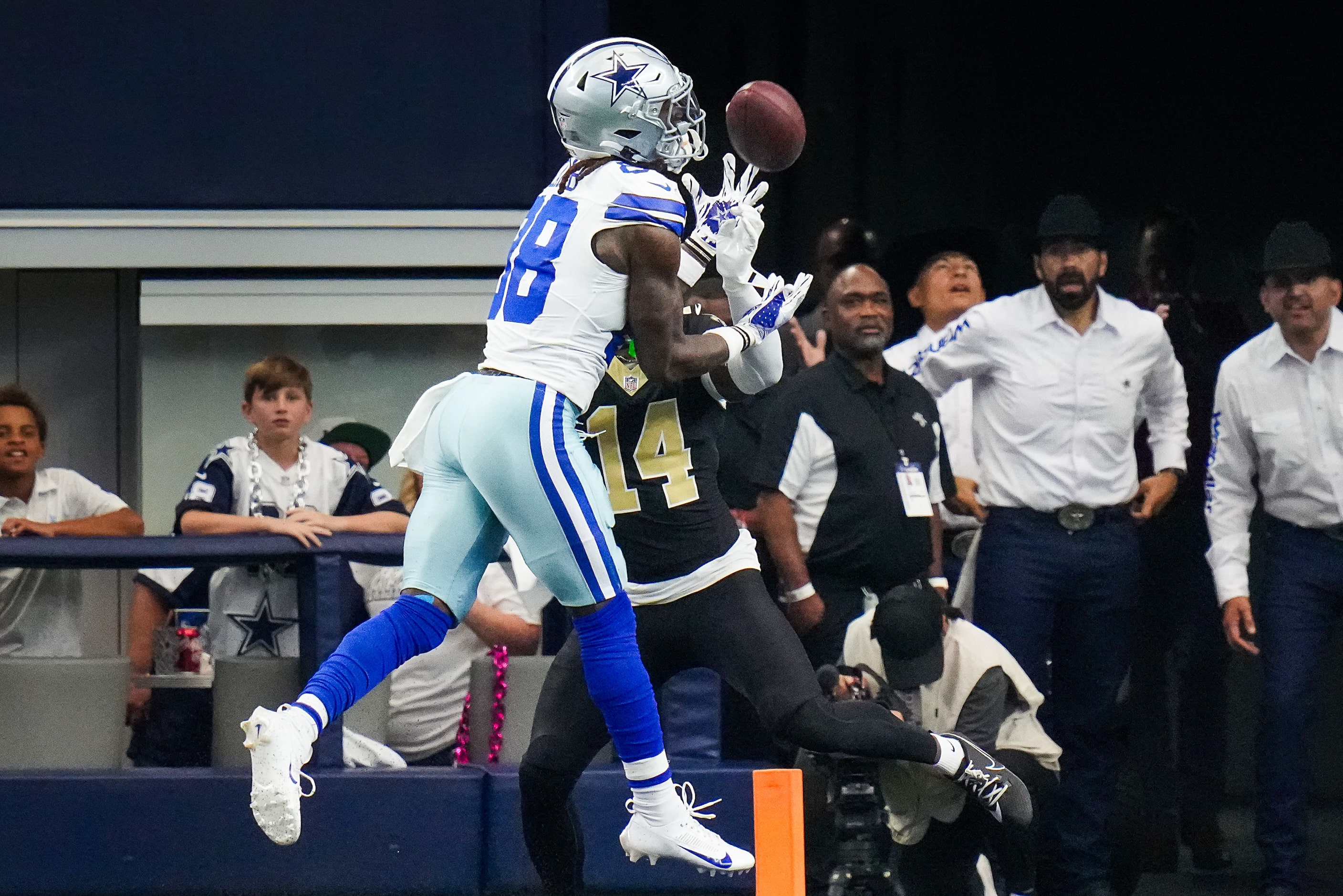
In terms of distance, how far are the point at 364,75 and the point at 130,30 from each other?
0.81m

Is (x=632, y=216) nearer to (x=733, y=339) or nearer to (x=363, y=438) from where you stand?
(x=733, y=339)

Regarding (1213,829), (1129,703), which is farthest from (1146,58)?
(1213,829)

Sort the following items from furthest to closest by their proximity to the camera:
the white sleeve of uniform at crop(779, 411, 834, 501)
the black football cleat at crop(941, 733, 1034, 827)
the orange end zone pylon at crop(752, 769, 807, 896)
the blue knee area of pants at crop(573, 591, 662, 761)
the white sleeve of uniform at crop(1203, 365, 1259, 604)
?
1. the white sleeve of uniform at crop(1203, 365, 1259, 604)
2. the white sleeve of uniform at crop(779, 411, 834, 501)
3. the black football cleat at crop(941, 733, 1034, 827)
4. the blue knee area of pants at crop(573, 591, 662, 761)
5. the orange end zone pylon at crop(752, 769, 807, 896)

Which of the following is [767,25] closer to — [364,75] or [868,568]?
[364,75]

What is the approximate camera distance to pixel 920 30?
870 centimetres

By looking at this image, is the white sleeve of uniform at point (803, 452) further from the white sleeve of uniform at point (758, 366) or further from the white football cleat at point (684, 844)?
the white football cleat at point (684, 844)

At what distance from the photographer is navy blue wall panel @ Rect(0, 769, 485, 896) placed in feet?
19.2

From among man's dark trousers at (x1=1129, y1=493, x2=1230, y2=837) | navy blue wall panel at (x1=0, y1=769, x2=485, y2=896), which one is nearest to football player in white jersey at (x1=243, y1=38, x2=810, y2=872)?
navy blue wall panel at (x1=0, y1=769, x2=485, y2=896)

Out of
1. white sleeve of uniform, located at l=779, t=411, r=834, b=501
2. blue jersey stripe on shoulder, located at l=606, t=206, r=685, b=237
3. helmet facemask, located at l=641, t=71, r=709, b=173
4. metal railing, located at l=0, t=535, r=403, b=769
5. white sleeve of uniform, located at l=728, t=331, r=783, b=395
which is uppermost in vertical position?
helmet facemask, located at l=641, t=71, r=709, b=173

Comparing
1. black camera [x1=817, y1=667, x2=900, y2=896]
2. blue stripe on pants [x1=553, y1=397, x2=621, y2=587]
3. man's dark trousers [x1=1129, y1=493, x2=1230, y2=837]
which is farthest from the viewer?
man's dark trousers [x1=1129, y1=493, x2=1230, y2=837]

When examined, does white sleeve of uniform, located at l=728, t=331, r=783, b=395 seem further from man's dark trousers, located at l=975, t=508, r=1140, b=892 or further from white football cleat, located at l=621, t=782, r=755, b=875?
man's dark trousers, located at l=975, t=508, r=1140, b=892

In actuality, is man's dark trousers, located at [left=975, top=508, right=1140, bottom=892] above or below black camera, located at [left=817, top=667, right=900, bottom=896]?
above

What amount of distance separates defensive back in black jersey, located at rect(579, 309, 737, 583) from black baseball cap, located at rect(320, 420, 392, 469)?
7.84 feet

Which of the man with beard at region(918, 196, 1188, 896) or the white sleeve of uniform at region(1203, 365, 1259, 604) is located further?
the white sleeve of uniform at region(1203, 365, 1259, 604)
